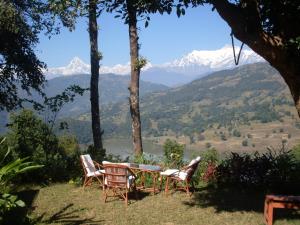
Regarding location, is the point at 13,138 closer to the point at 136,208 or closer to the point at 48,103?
the point at 48,103

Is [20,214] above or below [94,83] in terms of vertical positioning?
below

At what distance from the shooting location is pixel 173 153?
42.1ft

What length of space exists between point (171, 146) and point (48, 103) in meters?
4.78

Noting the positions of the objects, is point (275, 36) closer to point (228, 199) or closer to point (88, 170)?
point (228, 199)

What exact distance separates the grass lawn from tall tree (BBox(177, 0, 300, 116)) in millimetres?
3348

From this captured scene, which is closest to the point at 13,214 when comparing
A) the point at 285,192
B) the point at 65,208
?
the point at 65,208

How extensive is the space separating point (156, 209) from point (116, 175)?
1.17 m

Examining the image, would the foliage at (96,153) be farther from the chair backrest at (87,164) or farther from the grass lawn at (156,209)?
the grass lawn at (156,209)

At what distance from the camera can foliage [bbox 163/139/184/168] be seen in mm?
12636

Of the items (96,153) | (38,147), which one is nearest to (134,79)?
(96,153)

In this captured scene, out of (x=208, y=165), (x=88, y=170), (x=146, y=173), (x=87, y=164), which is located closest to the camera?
(x=88, y=170)

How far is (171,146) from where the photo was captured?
1297cm

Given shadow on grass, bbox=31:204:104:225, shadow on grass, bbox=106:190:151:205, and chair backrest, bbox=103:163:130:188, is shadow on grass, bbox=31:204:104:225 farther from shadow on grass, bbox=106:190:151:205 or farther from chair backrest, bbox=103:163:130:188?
shadow on grass, bbox=106:190:151:205

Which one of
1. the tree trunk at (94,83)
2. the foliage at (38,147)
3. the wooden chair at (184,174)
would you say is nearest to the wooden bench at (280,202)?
the wooden chair at (184,174)
